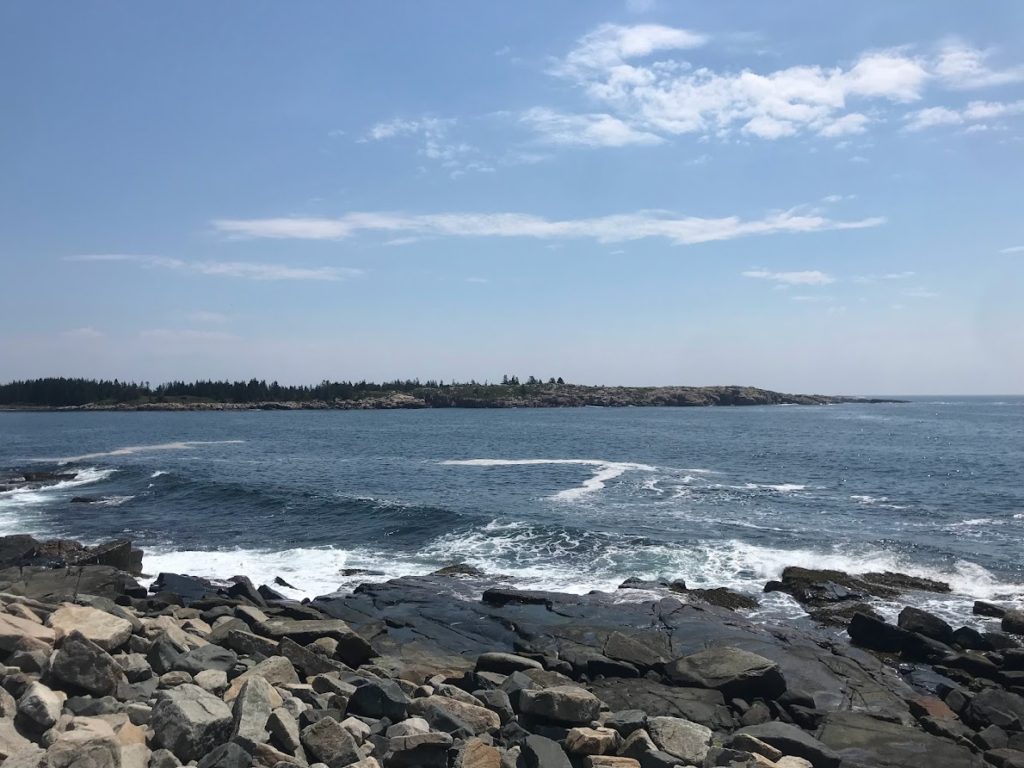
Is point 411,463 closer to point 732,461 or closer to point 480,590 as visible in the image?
point 732,461

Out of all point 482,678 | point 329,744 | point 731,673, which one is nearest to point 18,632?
point 329,744

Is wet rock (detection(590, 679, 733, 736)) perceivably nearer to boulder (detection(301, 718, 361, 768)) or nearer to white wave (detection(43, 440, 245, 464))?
boulder (detection(301, 718, 361, 768))

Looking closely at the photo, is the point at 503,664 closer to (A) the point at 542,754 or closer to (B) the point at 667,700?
(B) the point at 667,700

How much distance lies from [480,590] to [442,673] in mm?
7580

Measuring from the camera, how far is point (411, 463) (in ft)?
196

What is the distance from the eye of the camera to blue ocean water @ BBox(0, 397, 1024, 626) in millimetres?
26938

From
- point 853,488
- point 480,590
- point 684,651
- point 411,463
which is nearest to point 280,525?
point 480,590

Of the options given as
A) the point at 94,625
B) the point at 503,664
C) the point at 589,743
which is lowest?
the point at 503,664

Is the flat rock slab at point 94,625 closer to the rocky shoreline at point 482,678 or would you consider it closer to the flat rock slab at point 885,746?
the rocky shoreline at point 482,678

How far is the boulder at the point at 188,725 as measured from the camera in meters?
8.84

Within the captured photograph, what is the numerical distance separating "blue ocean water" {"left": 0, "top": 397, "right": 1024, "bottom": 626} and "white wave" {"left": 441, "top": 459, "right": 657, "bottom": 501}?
247 millimetres

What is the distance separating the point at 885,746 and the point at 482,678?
727 centimetres

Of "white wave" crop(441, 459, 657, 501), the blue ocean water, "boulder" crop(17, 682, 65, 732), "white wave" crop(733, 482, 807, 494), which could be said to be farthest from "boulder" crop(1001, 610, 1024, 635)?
"white wave" crop(441, 459, 657, 501)

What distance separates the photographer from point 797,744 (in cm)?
1162
